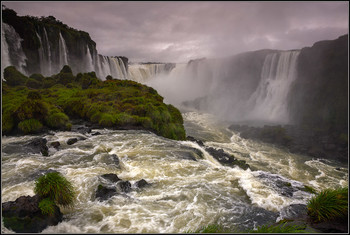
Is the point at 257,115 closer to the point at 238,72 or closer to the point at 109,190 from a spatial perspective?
the point at 238,72

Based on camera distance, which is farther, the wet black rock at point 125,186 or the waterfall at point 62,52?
the waterfall at point 62,52

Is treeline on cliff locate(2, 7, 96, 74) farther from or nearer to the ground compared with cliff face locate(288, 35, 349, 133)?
farther from the ground

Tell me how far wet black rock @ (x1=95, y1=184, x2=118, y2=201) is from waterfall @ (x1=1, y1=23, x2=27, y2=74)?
1694 inches

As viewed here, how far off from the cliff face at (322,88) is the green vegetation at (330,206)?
34.8 meters

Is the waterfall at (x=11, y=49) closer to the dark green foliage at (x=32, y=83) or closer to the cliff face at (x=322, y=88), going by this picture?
the dark green foliage at (x=32, y=83)

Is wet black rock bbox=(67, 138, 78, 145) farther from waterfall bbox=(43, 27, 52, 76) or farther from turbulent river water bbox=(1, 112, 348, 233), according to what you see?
waterfall bbox=(43, 27, 52, 76)

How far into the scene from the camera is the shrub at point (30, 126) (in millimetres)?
18188

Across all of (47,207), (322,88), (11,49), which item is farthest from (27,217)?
(322,88)

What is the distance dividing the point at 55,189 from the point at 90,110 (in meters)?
18.8

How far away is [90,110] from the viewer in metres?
25.2

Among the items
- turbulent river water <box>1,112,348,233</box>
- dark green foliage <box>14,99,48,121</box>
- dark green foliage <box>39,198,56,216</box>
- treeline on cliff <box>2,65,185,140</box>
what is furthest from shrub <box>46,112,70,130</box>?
dark green foliage <box>39,198,56,216</box>

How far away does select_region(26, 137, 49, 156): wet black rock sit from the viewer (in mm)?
14320

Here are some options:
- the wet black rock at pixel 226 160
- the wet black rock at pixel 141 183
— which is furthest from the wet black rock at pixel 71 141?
the wet black rock at pixel 226 160

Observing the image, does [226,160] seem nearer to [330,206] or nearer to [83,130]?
[330,206]
